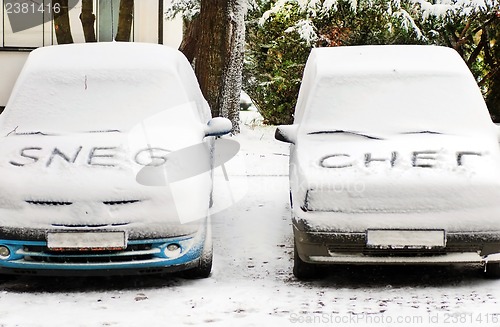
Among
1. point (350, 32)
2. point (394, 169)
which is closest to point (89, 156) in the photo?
point (394, 169)

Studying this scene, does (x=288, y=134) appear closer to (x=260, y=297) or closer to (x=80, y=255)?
(x=260, y=297)

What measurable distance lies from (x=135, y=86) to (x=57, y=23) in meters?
10.6

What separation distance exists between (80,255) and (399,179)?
2.24 m

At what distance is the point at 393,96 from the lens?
702 centimetres

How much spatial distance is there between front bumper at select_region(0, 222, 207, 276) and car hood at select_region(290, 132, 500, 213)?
1012 mm

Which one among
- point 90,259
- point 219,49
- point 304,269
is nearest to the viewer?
point 90,259

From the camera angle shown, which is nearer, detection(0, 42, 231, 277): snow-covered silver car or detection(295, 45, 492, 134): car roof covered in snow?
detection(0, 42, 231, 277): snow-covered silver car

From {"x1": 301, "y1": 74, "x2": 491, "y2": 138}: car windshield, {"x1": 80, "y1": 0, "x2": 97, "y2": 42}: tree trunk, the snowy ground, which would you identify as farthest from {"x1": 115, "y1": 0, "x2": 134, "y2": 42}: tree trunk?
{"x1": 301, "y1": 74, "x2": 491, "y2": 138}: car windshield

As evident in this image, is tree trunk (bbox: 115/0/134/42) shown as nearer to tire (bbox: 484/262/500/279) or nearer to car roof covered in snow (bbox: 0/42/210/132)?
car roof covered in snow (bbox: 0/42/210/132)

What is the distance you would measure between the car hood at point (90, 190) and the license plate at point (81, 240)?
0.25 feet

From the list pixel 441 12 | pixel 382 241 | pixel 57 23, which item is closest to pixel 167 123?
pixel 382 241

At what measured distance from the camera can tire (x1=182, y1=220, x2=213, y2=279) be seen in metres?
6.40

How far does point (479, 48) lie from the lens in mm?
17016

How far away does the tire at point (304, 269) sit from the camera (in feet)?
21.2
